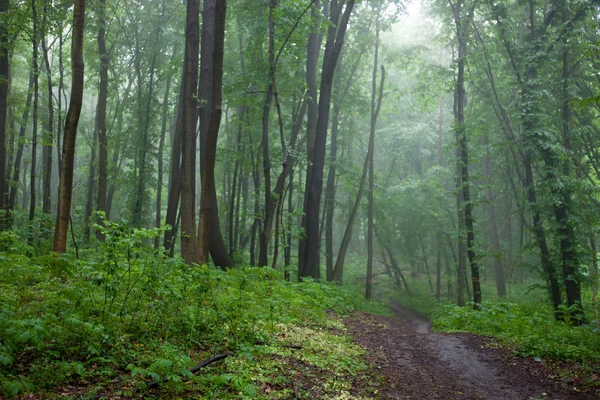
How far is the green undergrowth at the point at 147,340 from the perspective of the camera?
410 cm

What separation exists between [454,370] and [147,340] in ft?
16.0

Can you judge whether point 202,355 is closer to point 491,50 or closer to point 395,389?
point 395,389

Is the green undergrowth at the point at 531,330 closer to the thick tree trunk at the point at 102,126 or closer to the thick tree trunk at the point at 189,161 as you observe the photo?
the thick tree trunk at the point at 189,161

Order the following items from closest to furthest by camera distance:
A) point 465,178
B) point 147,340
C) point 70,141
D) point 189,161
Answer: point 147,340
point 70,141
point 189,161
point 465,178

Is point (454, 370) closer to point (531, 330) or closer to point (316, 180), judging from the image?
point (531, 330)

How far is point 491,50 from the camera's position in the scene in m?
18.1

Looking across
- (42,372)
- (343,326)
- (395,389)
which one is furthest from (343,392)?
(343,326)

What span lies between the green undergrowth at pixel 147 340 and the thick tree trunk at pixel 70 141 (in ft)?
2.84

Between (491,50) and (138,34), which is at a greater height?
(138,34)

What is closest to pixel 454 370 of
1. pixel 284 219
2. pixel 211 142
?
pixel 211 142

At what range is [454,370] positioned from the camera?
23.5ft

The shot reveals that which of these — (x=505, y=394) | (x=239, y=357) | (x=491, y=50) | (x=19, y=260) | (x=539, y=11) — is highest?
(x=539, y=11)

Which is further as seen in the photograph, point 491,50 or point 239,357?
point 491,50

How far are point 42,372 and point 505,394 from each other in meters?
5.56
